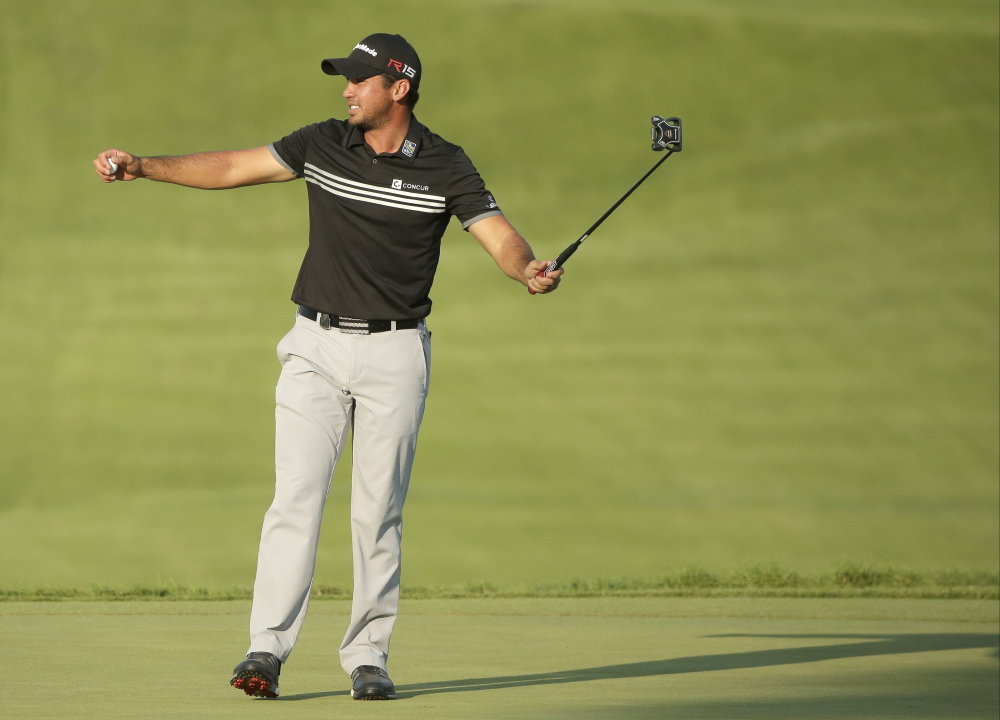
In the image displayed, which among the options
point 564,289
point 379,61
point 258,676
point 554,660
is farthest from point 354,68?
point 564,289

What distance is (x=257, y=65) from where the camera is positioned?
696cm

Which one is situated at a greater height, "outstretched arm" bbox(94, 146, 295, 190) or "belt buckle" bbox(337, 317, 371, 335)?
"outstretched arm" bbox(94, 146, 295, 190)

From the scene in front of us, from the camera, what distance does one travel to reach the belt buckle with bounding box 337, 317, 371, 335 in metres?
2.98

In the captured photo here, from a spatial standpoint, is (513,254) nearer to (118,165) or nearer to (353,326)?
(353,326)

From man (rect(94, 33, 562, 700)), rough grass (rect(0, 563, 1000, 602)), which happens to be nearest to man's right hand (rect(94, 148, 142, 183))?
man (rect(94, 33, 562, 700))

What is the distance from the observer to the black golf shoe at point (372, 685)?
9.27 feet

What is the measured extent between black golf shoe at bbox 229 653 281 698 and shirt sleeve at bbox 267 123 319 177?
1.13 metres

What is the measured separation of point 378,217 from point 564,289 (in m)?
3.83

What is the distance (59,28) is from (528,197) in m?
2.54

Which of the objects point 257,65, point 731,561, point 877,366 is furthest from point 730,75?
point 731,561

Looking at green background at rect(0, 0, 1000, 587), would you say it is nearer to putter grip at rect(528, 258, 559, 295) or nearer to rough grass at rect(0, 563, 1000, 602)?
rough grass at rect(0, 563, 1000, 602)

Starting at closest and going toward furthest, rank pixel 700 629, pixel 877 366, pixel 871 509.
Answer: pixel 700 629
pixel 871 509
pixel 877 366

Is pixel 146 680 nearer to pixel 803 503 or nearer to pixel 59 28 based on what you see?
pixel 803 503

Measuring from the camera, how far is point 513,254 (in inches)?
118
